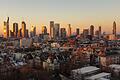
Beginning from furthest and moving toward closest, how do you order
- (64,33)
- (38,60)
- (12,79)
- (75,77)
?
(64,33)
(38,60)
(75,77)
(12,79)

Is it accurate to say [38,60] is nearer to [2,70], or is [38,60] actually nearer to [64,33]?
[2,70]

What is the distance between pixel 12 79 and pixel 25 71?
980mm

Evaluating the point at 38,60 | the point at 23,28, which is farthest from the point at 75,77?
the point at 23,28

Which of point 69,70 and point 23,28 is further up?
point 23,28

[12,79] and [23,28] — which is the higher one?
[23,28]

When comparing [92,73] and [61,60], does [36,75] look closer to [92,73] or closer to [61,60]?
[92,73]

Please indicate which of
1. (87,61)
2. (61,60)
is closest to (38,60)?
(61,60)

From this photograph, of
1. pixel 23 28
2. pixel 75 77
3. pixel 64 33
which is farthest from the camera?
pixel 64 33

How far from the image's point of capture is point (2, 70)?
30.8ft

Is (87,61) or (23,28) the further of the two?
(23,28)

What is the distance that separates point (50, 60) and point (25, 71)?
2.17 meters

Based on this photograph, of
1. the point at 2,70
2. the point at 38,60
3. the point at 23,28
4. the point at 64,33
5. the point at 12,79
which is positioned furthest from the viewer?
the point at 64,33

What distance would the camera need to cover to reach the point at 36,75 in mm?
8258

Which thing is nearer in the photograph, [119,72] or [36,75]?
[36,75]
